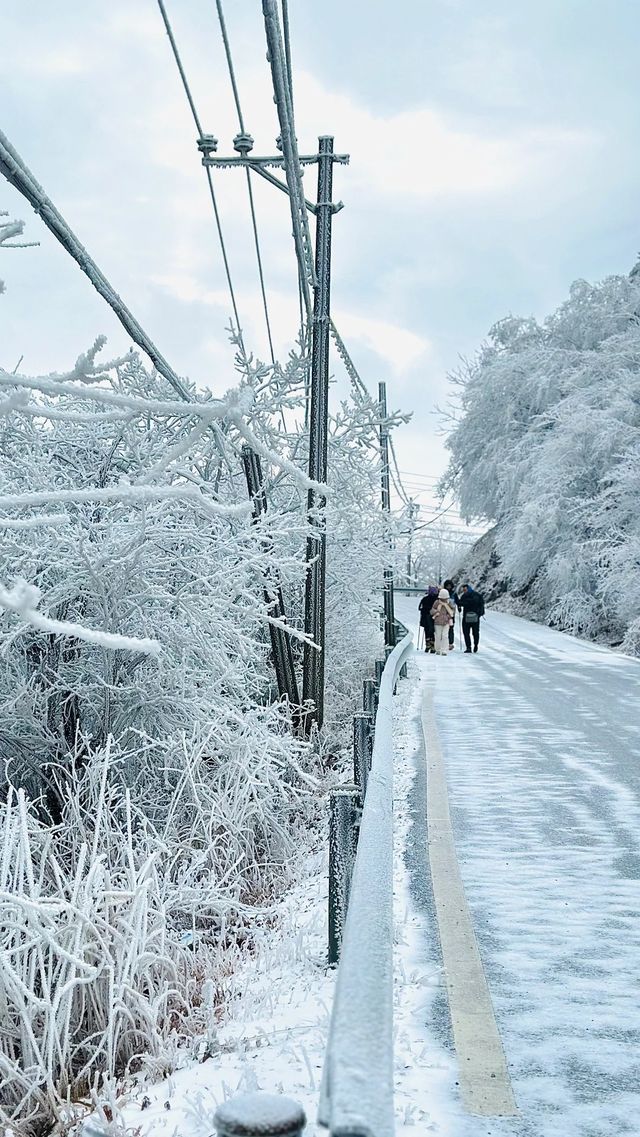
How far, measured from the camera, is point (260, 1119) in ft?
4.19

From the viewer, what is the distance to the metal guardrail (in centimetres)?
125

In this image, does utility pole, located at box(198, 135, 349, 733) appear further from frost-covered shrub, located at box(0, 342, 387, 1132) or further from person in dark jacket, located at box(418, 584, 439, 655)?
person in dark jacket, located at box(418, 584, 439, 655)

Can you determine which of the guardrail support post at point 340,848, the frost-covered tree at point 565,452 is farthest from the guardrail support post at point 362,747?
the frost-covered tree at point 565,452

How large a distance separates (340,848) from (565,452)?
105ft

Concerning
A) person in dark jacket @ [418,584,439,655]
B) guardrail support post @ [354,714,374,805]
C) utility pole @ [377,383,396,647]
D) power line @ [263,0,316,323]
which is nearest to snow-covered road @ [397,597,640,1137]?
guardrail support post @ [354,714,374,805]

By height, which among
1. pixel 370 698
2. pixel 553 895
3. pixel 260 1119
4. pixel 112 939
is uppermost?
pixel 260 1119

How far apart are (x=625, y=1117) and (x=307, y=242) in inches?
396

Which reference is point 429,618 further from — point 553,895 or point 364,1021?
point 364,1021

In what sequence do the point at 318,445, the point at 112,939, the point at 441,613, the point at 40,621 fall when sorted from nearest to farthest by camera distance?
1. the point at 40,621
2. the point at 112,939
3. the point at 318,445
4. the point at 441,613

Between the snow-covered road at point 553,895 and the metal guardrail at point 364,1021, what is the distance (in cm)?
127

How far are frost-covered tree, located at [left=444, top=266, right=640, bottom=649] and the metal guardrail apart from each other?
2508 cm

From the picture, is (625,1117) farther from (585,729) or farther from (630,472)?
(630,472)

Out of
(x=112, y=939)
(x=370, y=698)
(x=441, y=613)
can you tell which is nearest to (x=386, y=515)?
(x=441, y=613)

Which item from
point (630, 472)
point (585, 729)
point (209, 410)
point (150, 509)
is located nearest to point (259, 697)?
point (585, 729)
